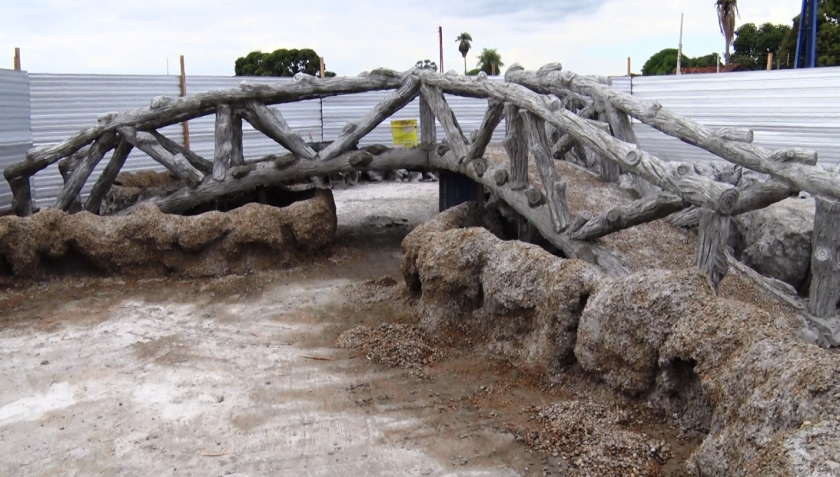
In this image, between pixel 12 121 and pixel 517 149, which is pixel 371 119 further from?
pixel 12 121

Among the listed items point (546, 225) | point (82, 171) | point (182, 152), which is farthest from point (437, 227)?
point (82, 171)

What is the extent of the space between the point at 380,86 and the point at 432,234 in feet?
12.8

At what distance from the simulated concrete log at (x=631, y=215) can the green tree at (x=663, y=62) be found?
35120 millimetres

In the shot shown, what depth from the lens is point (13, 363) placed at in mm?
5859

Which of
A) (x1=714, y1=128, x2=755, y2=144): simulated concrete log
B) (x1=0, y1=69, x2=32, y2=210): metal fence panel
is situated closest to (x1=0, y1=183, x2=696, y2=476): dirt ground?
(x1=714, y1=128, x2=755, y2=144): simulated concrete log

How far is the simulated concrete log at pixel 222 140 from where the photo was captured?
9406 mm

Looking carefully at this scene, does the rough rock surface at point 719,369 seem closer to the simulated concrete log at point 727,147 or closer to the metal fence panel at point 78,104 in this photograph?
the simulated concrete log at point 727,147

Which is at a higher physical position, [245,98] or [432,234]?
[245,98]

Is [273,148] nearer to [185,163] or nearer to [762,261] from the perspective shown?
[185,163]

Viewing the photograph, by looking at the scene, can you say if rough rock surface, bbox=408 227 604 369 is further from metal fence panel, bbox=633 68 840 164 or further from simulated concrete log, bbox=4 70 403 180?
metal fence panel, bbox=633 68 840 164

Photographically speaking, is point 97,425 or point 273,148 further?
point 273,148

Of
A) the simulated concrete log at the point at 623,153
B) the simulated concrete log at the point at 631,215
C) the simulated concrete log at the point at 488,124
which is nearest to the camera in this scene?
the simulated concrete log at the point at 623,153

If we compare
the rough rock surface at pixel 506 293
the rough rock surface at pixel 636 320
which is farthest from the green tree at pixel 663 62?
the rough rock surface at pixel 636 320

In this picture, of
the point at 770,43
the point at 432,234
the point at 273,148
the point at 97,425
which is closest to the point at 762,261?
the point at 432,234
